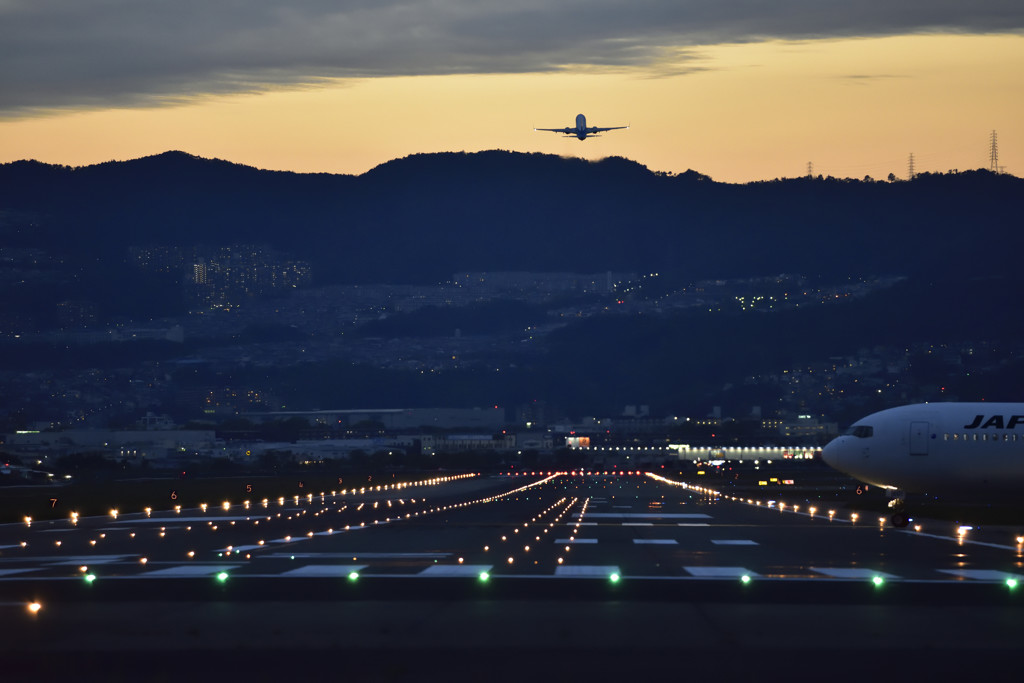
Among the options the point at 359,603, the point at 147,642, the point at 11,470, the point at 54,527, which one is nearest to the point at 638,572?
the point at 359,603

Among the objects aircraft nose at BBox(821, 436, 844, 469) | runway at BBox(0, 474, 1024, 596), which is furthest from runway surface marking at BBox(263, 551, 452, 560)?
aircraft nose at BBox(821, 436, 844, 469)

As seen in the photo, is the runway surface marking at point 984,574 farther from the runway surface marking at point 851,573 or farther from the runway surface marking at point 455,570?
the runway surface marking at point 455,570

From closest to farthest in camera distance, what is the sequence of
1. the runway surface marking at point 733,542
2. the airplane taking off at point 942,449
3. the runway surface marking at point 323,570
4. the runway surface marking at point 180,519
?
the runway surface marking at point 323,570
the runway surface marking at point 733,542
the runway surface marking at point 180,519
the airplane taking off at point 942,449

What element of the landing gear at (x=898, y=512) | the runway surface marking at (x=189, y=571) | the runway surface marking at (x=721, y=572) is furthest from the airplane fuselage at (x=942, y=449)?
the runway surface marking at (x=189, y=571)

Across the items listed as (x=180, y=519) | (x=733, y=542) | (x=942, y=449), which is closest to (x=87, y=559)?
(x=733, y=542)

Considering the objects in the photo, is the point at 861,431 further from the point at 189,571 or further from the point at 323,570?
the point at 189,571

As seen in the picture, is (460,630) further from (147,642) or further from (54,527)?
(54,527)
